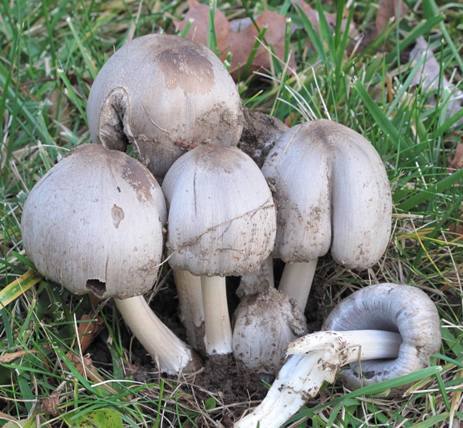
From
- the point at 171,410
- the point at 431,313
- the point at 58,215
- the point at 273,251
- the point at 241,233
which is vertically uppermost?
the point at 58,215

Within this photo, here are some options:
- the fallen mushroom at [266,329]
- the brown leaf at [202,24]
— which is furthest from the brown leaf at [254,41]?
the fallen mushroom at [266,329]

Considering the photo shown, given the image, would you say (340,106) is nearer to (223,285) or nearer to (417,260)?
(417,260)

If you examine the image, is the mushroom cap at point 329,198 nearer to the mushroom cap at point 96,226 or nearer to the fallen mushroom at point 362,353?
the fallen mushroom at point 362,353

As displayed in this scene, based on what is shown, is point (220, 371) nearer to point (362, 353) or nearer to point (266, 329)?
point (266, 329)

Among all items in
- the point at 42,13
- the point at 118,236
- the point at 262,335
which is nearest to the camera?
the point at 118,236

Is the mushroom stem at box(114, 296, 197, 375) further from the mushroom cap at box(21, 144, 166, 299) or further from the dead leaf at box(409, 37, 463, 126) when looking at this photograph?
the dead leaf at box(409, 37, 463, 126)

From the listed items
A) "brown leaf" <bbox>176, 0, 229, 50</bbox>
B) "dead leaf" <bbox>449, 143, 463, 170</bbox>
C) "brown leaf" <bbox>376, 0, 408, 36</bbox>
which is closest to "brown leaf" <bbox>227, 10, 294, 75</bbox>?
"brown leaf" <bbox>176, 0, 229, 50</bbox>

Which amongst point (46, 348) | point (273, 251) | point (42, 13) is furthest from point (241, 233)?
point (42, 13)
